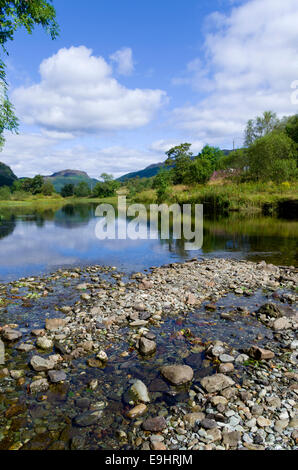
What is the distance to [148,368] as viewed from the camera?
5609 millimetres

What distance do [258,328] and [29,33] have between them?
12.0 meters

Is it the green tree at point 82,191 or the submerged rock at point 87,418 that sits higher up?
the green tree at point 82,191

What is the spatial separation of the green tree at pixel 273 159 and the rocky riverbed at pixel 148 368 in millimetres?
45139

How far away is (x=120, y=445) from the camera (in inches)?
151

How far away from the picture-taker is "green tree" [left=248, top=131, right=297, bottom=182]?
4916 centimetres

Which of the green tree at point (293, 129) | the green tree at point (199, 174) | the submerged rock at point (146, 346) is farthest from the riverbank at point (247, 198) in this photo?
Result: the submerged rock at point (146, 346)

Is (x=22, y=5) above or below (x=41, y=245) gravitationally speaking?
above

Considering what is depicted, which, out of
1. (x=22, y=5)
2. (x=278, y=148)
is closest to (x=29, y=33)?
(x=22, y=5)

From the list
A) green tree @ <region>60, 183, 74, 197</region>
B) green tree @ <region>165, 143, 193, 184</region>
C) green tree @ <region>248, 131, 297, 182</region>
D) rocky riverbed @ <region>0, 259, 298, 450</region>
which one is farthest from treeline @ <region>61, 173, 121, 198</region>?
rocky riverbed @ <region>0, 259, 298, 450</region>

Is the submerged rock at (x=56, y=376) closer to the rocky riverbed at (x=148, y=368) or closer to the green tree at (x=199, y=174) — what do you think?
the rocky riverbed at (x=148, y=368)

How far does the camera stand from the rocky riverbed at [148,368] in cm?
402

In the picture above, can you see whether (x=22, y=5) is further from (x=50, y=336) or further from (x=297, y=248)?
(x=297, y=248)

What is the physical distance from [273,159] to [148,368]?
54610 mm

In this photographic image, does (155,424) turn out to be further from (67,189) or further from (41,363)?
(67,189)
